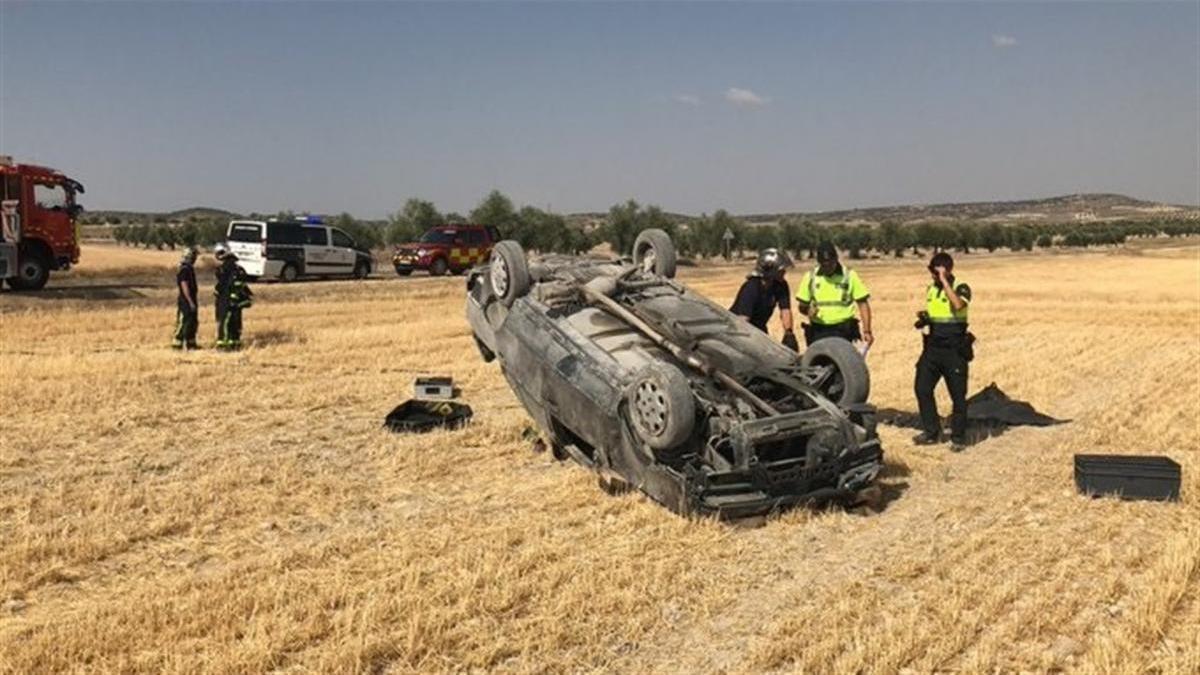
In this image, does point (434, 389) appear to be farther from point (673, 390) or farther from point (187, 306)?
point (187, 306)

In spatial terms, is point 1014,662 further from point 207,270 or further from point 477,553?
point 207,270

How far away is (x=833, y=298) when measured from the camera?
9.09 meters

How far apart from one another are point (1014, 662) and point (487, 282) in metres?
5.57

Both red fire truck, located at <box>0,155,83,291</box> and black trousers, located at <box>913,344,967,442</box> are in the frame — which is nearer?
black trousers, located at <box>913,344,967,442</box>

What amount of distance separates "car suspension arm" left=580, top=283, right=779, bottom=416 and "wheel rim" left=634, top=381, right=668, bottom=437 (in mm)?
788

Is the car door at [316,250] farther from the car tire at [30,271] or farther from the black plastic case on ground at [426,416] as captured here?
the black plastic case on ground at [426,416]

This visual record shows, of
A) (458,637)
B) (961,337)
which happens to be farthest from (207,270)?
(458,637)

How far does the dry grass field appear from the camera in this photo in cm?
445

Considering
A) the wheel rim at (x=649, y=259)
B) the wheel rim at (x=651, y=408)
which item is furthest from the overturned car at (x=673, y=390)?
the wheel rim at (x=649, y=259)

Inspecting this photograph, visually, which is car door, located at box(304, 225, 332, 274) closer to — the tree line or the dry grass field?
the tree line

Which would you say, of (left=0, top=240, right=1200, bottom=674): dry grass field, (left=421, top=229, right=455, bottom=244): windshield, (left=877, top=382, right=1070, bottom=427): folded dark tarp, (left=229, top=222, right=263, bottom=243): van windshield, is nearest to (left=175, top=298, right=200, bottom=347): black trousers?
(left=0, top=240, right=1200, bottom=674): dry grass field

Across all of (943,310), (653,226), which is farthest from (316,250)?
(653,226)

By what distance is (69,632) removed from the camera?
4.41m

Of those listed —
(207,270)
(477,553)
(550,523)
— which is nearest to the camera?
(477,553)
